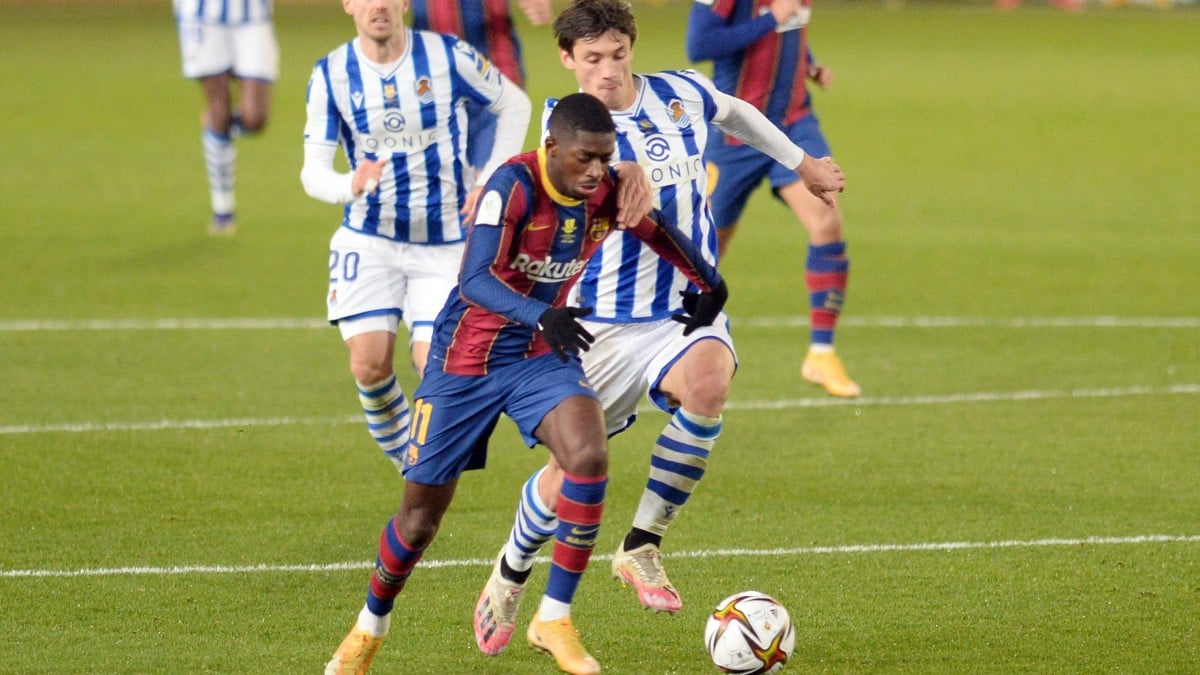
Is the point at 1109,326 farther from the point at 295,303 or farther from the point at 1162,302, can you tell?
the point at 295,303

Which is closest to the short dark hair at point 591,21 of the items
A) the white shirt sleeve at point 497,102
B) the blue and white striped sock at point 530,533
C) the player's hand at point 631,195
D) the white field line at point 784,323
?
the player's hand at point 631,195

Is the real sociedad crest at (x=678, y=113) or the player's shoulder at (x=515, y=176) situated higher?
the player's shoulder at (x=515, y=176)

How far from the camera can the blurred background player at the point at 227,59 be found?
1355 cm

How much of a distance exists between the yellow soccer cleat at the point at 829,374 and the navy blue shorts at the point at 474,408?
408cm

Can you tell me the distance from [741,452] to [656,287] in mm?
1996

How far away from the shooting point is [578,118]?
194 inches

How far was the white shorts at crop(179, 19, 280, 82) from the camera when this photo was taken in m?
13.6

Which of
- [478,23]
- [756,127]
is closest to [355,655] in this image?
[756,127]

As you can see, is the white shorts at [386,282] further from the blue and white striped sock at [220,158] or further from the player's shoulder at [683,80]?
the blue and white striped sock at [220,158]

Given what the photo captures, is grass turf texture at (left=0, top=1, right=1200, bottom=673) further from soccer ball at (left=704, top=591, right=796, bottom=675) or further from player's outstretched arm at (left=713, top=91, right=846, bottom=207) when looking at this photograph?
player's outstretched arm at (left=713, top=91, right=846, bottom=207)

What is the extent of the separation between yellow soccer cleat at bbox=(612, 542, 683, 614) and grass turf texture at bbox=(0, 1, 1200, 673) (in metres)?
0.13

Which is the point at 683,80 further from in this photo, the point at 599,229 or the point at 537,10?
the point at 537,10

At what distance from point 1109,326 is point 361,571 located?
6119mm

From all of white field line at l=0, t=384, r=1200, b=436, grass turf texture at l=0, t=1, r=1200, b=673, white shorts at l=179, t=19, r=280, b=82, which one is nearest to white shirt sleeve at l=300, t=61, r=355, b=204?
grass turf texture at l=0, t=1, r=1200, b=673
